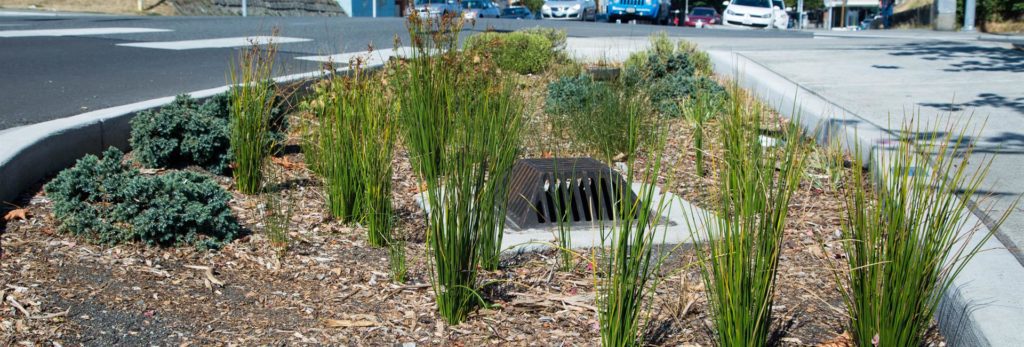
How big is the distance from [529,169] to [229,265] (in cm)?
146

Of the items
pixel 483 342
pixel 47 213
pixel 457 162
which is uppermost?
pixel 457 162

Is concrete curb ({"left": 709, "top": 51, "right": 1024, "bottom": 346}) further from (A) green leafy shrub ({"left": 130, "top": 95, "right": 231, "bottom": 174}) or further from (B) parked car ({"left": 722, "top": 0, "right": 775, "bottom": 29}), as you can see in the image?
(B) parked car ({"left": 722, "top": 0, "right": 775, "bottom": 29})

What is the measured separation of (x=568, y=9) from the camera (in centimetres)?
3294

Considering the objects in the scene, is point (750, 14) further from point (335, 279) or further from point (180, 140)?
point (335, 279)

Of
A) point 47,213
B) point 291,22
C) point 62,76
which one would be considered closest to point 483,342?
point 47,213

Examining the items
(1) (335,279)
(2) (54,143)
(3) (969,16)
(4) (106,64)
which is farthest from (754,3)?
(1) (335,279)

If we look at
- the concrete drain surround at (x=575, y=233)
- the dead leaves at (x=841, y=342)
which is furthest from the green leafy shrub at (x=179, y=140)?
the dead leaves at (x=841, y=342)

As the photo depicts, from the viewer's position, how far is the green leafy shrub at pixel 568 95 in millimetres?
6211

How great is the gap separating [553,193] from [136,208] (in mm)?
1648

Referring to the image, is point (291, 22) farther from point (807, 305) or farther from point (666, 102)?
point (807, 305)

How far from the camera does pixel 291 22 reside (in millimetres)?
17531

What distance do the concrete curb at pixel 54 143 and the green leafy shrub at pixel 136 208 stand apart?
17cm

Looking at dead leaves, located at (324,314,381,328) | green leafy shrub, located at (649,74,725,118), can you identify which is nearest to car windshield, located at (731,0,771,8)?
green leafy shrub, located at (649,74,725,118)

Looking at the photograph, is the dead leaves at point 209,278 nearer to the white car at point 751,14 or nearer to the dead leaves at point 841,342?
the dead leaves at point 841,342
